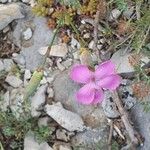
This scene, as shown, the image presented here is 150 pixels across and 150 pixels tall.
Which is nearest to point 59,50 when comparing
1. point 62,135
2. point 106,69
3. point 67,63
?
point 67,63

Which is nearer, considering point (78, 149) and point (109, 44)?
point (78, 149)

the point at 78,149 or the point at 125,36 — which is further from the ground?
the point at 125,36

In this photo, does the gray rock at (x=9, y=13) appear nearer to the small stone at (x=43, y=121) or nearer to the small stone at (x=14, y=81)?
the small stone at (x=14, y=81)

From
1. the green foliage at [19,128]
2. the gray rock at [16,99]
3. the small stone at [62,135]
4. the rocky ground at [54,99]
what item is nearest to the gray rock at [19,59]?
the rocky ground at [54,99]

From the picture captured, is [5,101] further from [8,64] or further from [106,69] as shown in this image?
[106,69]

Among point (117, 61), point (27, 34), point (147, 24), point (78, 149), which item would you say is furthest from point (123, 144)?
point (27, 34)

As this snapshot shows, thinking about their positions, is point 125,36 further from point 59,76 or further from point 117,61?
Result: point 59,76

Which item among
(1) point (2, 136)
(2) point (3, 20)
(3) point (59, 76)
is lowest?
(1) point (2, 136)
